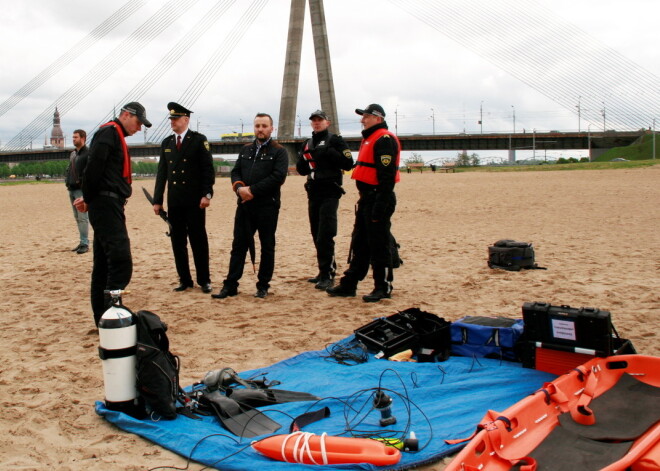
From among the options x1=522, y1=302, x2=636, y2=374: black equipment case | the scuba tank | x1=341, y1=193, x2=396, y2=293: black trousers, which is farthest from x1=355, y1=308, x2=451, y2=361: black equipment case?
the scuba tank

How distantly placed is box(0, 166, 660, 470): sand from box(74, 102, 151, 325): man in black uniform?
0.70m

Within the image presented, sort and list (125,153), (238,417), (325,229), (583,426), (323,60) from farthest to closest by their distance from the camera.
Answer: (323,60)
(325,229)
(125,153)
(238,417)
(583,426)

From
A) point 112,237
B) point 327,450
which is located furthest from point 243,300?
point 327,450

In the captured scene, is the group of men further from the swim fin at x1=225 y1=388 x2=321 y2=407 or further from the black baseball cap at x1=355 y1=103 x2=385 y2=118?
the swim fin at x1=225 y1=388 x2=321 y2=407

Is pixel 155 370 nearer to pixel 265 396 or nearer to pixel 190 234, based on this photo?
pixel 265 396

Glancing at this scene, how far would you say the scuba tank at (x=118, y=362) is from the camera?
3.51m

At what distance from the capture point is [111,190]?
5043mm

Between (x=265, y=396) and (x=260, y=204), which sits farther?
(x=260, y=204)

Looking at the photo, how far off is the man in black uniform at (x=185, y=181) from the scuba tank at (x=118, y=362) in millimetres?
3294

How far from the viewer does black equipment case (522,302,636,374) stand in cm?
376

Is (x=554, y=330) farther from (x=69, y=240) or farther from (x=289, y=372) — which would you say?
(x=69, y=240)

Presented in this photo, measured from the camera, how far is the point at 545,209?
16.4 m

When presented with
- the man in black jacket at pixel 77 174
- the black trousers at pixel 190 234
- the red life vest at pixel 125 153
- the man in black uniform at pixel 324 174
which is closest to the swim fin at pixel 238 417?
the red life vest at pixel 125 153

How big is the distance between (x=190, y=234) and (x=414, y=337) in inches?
129
